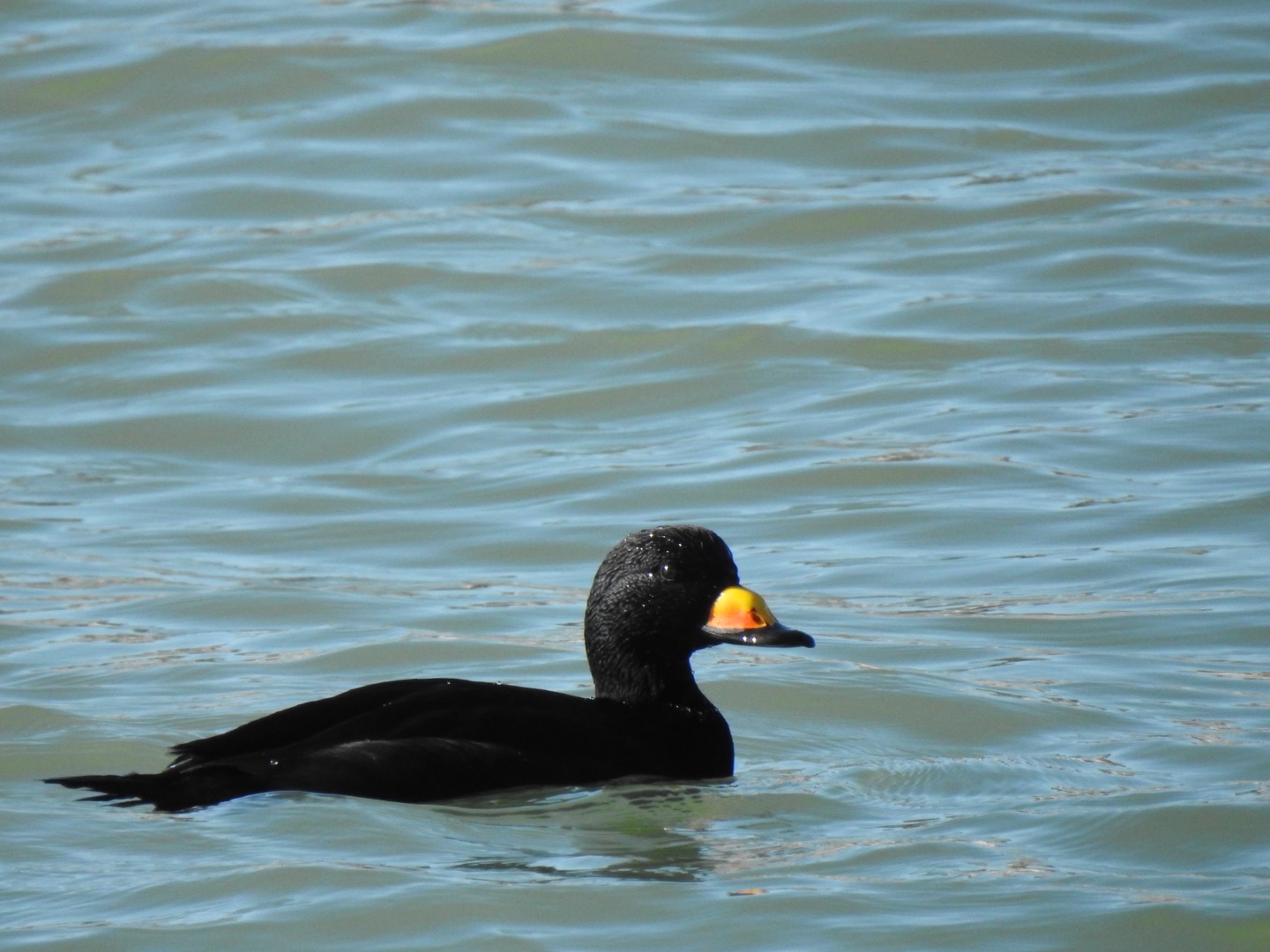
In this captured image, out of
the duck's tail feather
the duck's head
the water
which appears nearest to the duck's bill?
the duck's head

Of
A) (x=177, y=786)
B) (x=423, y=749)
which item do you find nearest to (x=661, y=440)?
(x=423, y=749)

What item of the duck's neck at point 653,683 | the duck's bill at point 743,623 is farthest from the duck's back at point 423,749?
the duck's bill at point 743,623

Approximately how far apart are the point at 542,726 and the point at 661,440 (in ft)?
17.7

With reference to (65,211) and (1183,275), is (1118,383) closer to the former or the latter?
(1183,275)

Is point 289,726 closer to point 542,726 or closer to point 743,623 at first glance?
point 542,726

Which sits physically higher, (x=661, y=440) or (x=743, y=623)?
(x=743, y=623)

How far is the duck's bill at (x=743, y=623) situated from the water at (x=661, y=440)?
443 millimetres

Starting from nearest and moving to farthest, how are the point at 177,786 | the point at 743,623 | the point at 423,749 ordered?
1. the point at 177,786
2. the point at 423,749
3. the point at 743,623

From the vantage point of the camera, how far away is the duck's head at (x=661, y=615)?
6484mm

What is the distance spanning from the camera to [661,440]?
1138 centimetres

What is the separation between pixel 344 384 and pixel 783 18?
853 centimetres

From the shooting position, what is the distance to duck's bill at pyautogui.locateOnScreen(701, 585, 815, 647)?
6.43 metres

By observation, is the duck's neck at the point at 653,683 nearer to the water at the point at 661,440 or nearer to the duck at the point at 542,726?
the duck at the point at 542,726

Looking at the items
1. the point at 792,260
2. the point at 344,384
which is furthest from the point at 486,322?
the point at 792,260
